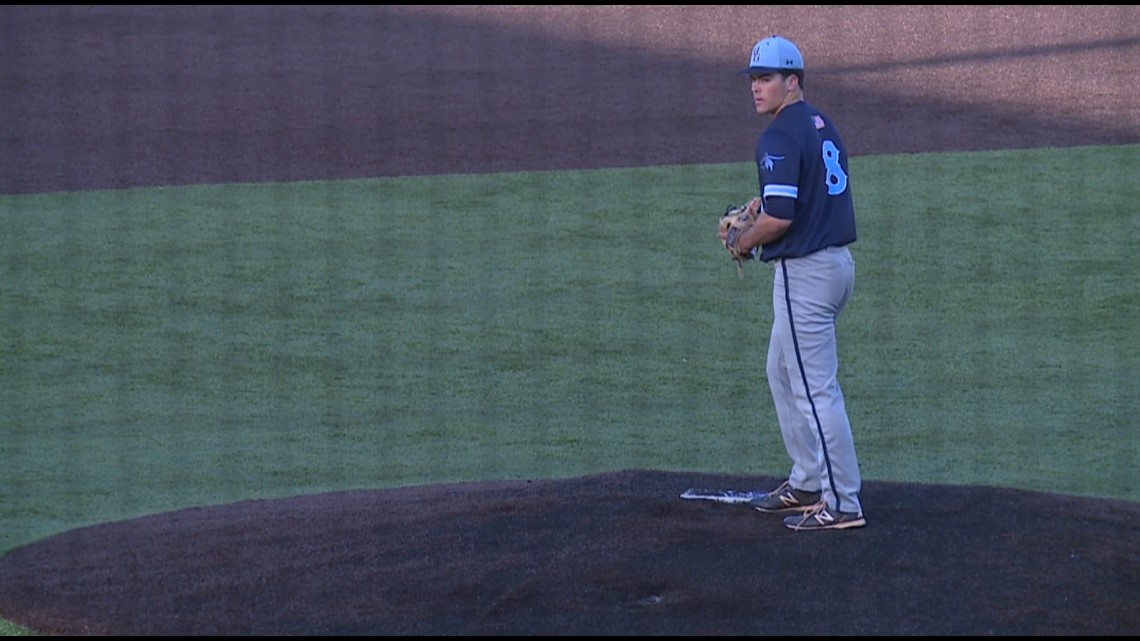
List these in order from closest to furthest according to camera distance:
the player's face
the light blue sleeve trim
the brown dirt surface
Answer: the brown dirt surface
the light blue sleeve trim
the player's face

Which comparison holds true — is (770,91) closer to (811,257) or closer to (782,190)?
(782,190)

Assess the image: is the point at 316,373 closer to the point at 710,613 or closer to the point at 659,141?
the point at 710,613

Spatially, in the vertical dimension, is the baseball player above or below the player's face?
below

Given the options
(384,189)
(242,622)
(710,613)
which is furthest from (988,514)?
(384,189)

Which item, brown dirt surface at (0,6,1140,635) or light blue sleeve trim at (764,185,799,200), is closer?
brown dirt surface at (0,6,1140,635)

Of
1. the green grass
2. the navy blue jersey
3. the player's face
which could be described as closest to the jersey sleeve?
the navy blue jersey

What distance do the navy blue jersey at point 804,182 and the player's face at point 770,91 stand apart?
35mm

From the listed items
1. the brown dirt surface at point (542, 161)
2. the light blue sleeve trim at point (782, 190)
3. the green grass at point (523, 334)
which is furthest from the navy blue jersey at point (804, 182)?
the green grass at point (523, 334)

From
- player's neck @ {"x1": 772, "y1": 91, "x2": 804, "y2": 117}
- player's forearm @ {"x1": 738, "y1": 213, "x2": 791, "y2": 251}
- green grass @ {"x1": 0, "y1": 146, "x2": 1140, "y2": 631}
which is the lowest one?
green grass @ {"x1": 0, "y1": 146, "x2": 1140, "y2": 631}

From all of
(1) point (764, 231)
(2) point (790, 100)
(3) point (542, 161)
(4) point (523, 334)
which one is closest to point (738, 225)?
(1) point (764, 231)

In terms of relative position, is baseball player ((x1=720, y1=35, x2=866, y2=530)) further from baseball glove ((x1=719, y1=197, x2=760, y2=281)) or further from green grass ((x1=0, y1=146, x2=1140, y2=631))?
green grass ((x1=0, y1=146, x2=1140, y2=631))

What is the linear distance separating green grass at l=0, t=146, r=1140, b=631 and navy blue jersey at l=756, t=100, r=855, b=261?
1908mm

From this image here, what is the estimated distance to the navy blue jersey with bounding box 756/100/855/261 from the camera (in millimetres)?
4941

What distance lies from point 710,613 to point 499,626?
57cm
